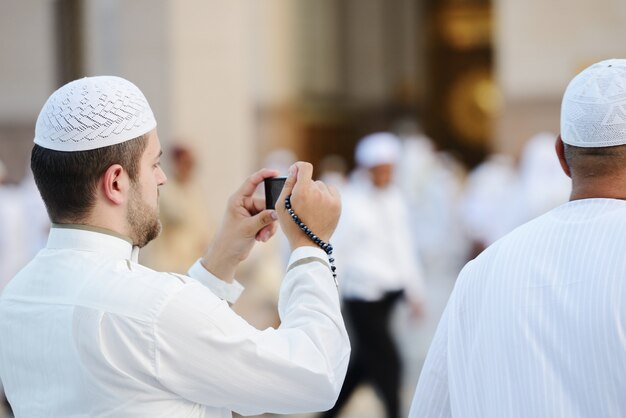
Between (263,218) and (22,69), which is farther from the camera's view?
(22,69)

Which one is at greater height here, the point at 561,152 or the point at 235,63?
the point at 561,152

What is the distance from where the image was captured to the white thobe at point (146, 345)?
6.54 feet

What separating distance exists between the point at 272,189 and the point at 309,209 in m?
0.25

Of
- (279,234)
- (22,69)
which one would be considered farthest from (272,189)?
(22,69)

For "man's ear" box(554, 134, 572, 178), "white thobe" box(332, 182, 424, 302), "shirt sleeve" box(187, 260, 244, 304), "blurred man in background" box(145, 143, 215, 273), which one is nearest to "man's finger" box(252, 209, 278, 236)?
"shirt sleeve" box(187, 260, 244, 304)

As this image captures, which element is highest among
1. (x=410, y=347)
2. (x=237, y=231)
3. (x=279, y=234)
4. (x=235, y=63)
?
(x=237, y=231)

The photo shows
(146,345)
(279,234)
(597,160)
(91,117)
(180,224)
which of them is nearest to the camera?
(146,345)

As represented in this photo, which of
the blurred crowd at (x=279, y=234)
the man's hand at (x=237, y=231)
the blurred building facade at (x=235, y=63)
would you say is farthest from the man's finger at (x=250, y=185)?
the blurred building facade at (x=235, y=63)

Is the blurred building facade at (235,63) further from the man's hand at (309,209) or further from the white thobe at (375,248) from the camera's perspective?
the man's hand at (309,209)

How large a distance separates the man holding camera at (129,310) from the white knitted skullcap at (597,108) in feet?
1.78

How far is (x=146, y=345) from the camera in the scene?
1.98 m

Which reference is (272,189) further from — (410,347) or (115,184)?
(410,347)

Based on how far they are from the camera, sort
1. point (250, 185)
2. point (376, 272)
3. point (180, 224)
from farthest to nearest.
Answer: point (180, 224), point (376, 272), point (250, 185)

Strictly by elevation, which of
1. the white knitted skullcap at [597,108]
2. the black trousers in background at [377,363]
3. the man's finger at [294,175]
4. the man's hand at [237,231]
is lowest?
the black trousers in background at [377,363]
